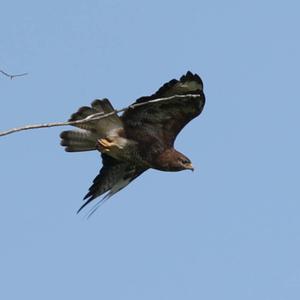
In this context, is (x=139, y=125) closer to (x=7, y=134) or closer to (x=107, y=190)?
(x=107, y=190)

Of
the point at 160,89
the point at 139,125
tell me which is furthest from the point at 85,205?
the point at 160,89

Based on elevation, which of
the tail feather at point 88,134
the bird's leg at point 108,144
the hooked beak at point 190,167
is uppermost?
the tail feather at point 88,134

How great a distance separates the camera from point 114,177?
11.5 m

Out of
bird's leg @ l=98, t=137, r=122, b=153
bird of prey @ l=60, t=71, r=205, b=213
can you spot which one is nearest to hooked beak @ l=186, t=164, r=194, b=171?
bird of prey @ l=60, t=71, r=205, b=213

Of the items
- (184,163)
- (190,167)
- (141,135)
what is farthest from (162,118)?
(190,167)

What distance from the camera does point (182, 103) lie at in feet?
35.6

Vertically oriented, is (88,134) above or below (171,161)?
above

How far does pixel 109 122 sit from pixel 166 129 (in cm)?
73

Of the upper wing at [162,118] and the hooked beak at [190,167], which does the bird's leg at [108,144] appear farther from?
the hooked beak at [190,167]

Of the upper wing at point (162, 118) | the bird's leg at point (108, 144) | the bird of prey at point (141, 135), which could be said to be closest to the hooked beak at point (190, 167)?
the bird of prey at point (141, 135)

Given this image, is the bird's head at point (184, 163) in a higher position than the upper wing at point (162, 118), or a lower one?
lower

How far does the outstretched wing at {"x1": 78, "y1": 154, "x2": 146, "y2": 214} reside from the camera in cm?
1150

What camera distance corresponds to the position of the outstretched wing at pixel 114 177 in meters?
11.5

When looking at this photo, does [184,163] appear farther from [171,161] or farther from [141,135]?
[141,135]
